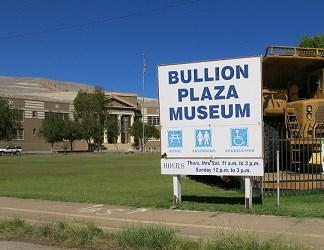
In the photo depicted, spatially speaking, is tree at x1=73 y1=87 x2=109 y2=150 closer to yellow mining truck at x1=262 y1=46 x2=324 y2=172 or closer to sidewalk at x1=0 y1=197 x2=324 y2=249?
yellow mining truck at x1=262 y1=46 x2=324 y2=172

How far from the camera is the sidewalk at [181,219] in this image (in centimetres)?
809

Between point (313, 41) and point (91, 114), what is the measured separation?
51.3 m

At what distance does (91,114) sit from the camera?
90938mm

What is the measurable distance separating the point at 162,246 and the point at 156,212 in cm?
328

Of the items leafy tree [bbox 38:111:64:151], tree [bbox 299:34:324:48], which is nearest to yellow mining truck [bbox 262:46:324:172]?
tree [bbox 299:34:324:48]

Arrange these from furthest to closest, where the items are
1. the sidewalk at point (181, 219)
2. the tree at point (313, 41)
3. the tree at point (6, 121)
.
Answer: the tree at point (6, 121), the tree at point (313, 41), the sidewalk at point (181, 219)

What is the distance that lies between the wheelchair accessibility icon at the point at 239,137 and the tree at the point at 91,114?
80.5m

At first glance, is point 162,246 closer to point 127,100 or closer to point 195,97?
point 195,97

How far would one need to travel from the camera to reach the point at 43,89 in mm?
161875

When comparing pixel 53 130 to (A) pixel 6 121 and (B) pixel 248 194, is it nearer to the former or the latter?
(A) pixel 6 121

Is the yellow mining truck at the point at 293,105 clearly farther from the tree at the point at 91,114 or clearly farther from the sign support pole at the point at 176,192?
the tree at the point at 91,114

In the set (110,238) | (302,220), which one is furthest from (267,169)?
(110,238)

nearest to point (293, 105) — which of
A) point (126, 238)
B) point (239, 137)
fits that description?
point (239, 137)

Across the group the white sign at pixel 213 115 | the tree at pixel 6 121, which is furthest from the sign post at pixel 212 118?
the tree at pixel 6 121
